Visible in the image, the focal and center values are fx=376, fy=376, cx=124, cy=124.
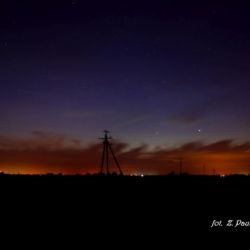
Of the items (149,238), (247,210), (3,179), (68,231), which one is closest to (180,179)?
(247,210)

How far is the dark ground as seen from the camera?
15.8 meters

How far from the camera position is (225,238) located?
16.8 meters

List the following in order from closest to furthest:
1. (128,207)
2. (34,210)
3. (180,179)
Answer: (34,210), (128,207), (180,179)

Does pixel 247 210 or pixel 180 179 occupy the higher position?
pixel 180 179

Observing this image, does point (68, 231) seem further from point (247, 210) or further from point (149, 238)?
point (247, 210)

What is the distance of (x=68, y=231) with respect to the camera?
616 inches

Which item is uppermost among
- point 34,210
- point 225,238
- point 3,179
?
point 3,179

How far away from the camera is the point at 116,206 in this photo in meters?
17.1

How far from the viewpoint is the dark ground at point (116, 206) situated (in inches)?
623

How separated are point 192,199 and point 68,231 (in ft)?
21.4

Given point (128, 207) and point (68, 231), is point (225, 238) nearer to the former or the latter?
point (128, 207)

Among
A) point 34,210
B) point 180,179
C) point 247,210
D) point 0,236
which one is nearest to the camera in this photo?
point 0,236

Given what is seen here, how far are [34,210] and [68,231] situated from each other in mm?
1770

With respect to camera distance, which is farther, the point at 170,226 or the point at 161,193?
the point at 161,193
